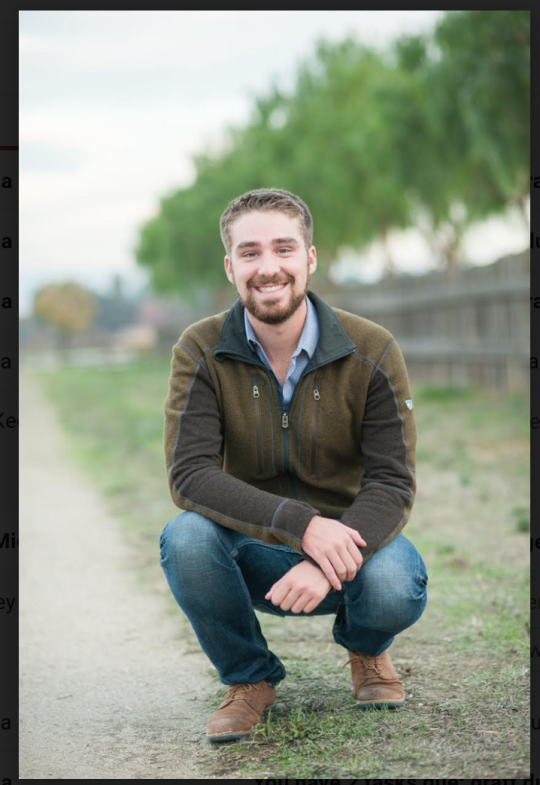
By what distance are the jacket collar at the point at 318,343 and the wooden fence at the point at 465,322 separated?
30.0 feet

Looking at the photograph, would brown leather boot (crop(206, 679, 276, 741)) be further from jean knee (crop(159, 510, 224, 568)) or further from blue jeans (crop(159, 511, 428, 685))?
jean knee (crop(159, 510, 224, 568))

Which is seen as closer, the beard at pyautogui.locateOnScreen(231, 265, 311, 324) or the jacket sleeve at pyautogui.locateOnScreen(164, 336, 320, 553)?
the jacket sleeve at pyautogui.locateOnScreen(164, 336, 320, 553)

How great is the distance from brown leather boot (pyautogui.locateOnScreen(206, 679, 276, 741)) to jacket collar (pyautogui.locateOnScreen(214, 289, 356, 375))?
1097mm

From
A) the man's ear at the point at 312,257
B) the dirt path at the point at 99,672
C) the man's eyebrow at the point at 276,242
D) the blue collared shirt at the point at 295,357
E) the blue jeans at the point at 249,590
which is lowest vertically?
the dirt path at the point at 99,672

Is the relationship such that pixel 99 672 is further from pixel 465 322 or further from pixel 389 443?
pixel 465 322

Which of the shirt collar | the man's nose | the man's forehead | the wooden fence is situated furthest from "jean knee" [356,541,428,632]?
the wooden fence

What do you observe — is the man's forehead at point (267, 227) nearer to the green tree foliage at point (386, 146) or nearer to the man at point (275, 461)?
the man at point (275, 461)

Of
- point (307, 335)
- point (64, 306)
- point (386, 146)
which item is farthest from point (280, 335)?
point (64, 306)

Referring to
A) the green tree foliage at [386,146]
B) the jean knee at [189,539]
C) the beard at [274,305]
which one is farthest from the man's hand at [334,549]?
the green tree foliage at [386,146]

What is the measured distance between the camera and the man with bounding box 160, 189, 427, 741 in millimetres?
3053

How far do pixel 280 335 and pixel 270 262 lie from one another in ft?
0.90

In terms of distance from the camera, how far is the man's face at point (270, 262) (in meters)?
3.17

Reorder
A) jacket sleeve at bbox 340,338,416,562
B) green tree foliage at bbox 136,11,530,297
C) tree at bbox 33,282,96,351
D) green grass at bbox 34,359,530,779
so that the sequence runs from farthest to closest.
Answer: tree at bbox 33,282,96,351
green tree foliage at bbox 136,11,530,297
jacket sleeve at bbox 340,338,416,562
green grass at bbox 34,359,530,779
